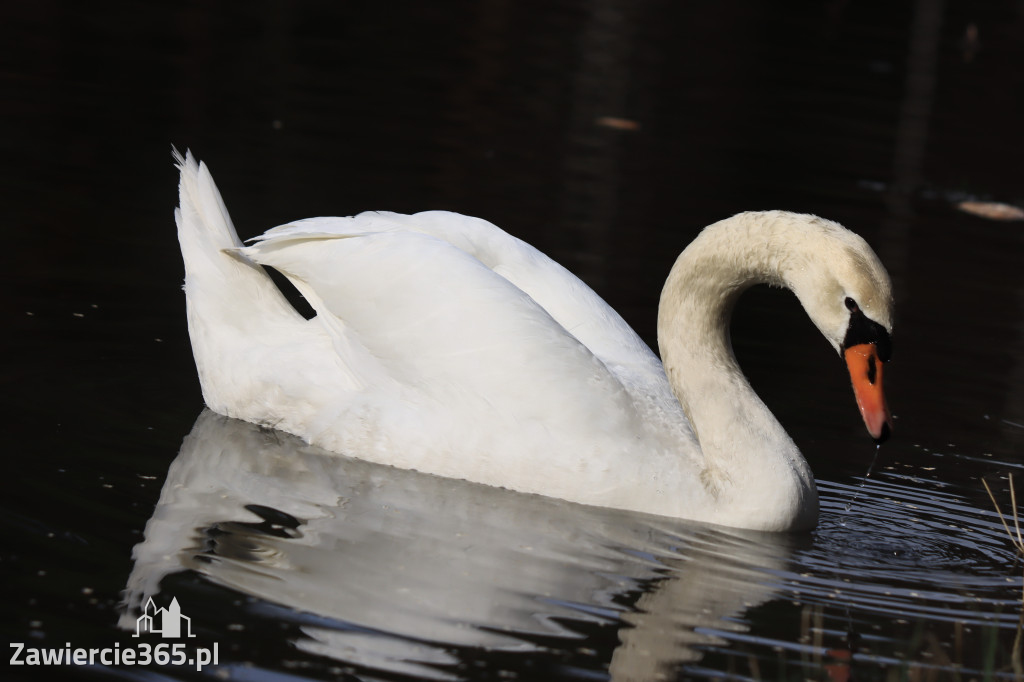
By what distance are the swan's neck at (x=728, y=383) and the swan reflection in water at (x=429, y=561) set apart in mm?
152

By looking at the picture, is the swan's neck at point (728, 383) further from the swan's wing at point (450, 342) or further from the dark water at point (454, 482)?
the swan's wing at point (450, 342)

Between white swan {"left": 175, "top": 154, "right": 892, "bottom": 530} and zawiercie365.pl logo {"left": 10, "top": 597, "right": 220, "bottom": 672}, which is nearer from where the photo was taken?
zawiercie365.pl logo {"left": 10, "top": 597, "right": 220, "bottom": 672}

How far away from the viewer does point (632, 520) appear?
20.2ft

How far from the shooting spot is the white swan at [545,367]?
6168 millimetres

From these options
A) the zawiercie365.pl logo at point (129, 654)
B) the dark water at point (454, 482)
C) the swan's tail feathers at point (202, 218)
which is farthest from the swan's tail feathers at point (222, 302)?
the zawiercie365.pl logo at point (129, 654)

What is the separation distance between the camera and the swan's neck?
6.20 m

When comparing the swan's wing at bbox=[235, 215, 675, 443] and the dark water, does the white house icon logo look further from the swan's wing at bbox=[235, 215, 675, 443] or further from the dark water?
the swan's wing at bbox=[235, 215, 675, 443]

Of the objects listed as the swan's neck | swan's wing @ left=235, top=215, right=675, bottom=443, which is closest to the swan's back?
swan's wing @ left=235, top=215, right=675, bottom=443

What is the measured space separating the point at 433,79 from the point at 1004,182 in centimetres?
588

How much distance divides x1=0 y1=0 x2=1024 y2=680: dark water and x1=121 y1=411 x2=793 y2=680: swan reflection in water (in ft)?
0.06

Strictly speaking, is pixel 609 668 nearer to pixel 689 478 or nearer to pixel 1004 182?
pixel 689 478

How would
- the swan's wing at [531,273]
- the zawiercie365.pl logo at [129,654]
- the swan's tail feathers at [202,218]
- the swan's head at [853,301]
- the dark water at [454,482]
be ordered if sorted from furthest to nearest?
1. the swan's tail feathers at [202,218]
2. the swan's wing at [531,273]
3. the swan's head at [853,301]
4. the dark water at [454,482]
5. the zawiercie365.pl logo at [129,654]

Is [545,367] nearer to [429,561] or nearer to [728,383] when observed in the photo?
[728,383]

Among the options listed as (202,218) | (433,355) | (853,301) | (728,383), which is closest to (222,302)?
(202,218)
